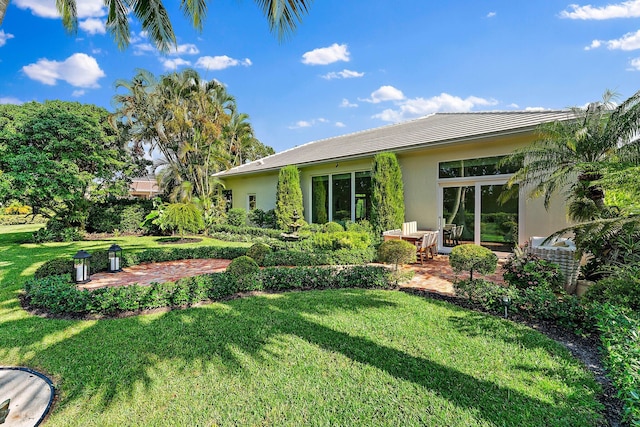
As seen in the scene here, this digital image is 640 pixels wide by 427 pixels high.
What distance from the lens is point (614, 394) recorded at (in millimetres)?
2953

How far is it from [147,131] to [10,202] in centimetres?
776

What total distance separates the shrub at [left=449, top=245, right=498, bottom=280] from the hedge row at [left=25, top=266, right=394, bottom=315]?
5.08 ft

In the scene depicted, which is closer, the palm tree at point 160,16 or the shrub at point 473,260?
the shrub at point 473,260

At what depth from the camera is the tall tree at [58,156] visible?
1325 centimetres

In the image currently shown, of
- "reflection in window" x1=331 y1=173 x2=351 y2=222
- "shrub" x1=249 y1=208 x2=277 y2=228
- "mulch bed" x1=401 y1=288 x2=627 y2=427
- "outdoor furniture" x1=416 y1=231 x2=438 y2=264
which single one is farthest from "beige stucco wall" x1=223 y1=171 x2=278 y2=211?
"mulch bed" x1=401 y1=288 x2=627 y2=427

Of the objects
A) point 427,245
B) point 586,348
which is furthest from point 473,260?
point 427,245

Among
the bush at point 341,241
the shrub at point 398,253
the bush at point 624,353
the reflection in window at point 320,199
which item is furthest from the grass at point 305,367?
the reflection in window at point 320,199

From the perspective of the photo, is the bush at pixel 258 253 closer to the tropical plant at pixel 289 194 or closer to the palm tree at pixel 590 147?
the tropical plant at pixel 289 194

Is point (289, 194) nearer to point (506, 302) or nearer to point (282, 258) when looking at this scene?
point (282, 258)

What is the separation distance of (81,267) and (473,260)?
30.0 ft

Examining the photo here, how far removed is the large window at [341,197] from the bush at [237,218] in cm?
529

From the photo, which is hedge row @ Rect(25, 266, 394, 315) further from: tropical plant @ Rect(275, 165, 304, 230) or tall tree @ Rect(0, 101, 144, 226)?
tall tree @ Rect(0, 101, 144, 226)

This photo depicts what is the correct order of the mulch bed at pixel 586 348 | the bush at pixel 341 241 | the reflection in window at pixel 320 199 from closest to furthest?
the mulch bed at pixel 586 348 < the bush at pixel 341 241 < the reflection in window at pixel 320 199

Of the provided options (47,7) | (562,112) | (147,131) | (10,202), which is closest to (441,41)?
(562,112)
